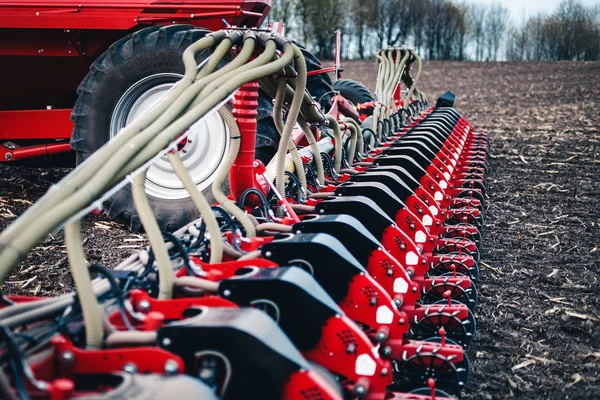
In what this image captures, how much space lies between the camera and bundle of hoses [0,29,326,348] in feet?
5.86

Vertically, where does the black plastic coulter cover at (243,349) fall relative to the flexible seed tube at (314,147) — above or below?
below

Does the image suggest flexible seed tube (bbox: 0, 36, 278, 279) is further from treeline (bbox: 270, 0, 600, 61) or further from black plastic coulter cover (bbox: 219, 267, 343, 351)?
treeline (bbox: 270, 0, 600, 61)

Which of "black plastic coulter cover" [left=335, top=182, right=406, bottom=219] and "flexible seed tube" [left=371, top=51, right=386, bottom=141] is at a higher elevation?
"flexible seed tube" [left=371, top=51, right=386, bottom=141]

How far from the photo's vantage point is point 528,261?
14.1ft

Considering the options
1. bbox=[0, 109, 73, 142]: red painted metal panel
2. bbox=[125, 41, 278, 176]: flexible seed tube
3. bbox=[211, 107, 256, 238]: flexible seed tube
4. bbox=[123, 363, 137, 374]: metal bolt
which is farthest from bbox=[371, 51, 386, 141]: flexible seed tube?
bbox=[123, 363, 137, 374]: metal bolt

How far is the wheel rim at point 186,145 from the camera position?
4469mm

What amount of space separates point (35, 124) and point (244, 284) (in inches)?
149

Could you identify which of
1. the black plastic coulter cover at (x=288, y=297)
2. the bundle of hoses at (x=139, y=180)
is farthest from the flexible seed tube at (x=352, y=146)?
the black plastic coulter cover at (x=288, y=297)

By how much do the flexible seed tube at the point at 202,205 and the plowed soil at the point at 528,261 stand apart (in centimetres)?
113

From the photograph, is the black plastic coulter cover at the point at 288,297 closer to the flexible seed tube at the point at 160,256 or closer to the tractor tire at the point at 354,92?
the flexible seed tube at the point at 160,256

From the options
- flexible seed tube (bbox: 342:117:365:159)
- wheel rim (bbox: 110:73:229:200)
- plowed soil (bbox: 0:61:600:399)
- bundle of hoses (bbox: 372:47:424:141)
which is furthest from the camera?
bundle of hoses (bbox: 372:47:424:141)

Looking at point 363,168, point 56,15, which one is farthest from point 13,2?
point 363,168

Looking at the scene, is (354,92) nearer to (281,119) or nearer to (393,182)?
(393,182)

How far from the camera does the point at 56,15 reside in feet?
15.7
